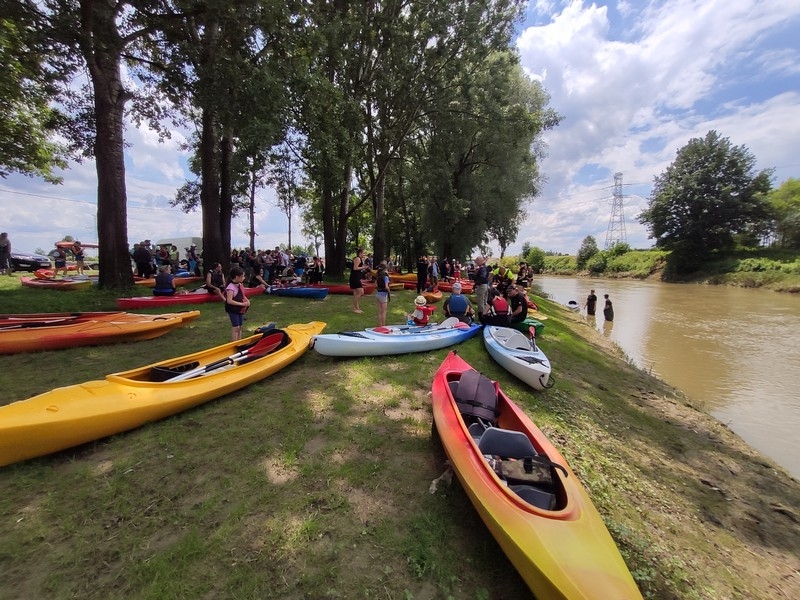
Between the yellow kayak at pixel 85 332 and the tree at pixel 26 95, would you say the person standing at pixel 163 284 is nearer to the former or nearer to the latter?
the yellow kayak at pixel 85 332

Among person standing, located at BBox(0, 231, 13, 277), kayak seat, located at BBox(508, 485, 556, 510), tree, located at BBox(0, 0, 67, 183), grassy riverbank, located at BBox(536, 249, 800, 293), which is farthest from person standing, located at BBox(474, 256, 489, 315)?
grassy riverbank, located at BBox(536, 249, 800, 293)

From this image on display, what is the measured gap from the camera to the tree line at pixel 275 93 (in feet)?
27.6

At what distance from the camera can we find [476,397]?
4.48 m

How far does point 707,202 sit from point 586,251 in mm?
21666

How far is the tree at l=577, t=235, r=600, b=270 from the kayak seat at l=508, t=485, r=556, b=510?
5862 centimetres

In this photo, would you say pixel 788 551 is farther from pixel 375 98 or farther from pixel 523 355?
pixel 375 98

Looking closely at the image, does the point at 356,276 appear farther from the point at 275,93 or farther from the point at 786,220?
the point at 786,220

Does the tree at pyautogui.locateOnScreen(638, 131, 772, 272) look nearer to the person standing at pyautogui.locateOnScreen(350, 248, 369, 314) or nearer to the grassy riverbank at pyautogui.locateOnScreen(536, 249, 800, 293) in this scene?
the grassy riverbank at pyautogui.locateOnScreen(536, 249, 800, 293)

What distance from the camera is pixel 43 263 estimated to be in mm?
18969

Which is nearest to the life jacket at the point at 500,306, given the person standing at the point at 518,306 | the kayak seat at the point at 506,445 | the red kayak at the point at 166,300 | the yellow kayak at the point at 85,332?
the person standing at the point at 518,306

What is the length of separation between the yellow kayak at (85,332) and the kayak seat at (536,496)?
7.18 metres

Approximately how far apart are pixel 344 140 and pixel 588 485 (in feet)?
33.0

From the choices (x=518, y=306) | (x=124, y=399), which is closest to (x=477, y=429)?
(x=124, y=399)

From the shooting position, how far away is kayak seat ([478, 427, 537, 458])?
11.4ft
